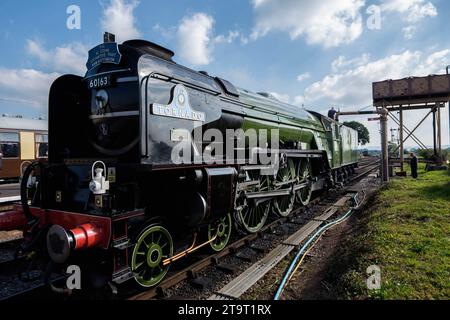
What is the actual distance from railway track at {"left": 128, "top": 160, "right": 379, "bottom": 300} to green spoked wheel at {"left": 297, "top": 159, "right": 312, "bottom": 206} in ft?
2.65

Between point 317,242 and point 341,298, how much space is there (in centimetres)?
283

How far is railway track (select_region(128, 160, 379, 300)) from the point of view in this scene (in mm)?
4327

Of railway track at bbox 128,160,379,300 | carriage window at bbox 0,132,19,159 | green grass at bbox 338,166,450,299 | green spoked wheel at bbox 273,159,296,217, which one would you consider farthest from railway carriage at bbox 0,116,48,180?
green grass at bbox 338,166,450,299

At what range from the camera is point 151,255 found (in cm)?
434

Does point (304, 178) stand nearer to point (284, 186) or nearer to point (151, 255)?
point (284, 186)

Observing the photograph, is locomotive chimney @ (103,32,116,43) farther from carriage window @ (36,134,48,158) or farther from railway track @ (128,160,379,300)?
carriage window @ (36,134,48,158)

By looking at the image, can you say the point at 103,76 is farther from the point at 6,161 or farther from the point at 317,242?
the point at 6,161

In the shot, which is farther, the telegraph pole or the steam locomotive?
the telegraph pole

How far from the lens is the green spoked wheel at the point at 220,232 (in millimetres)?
5691

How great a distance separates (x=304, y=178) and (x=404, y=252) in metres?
5.11

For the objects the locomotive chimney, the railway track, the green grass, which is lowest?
the railway track

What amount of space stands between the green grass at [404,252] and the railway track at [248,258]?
3.93 feet

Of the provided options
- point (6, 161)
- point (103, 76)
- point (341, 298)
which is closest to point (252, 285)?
point (341, 298)

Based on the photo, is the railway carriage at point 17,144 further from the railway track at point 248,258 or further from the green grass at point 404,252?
the green grass at point 404,252
